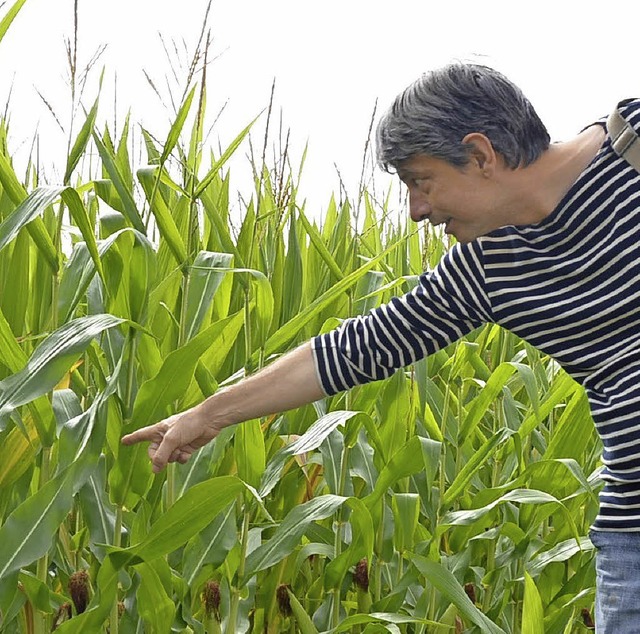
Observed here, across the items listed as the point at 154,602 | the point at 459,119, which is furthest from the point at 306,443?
the point at 459,119

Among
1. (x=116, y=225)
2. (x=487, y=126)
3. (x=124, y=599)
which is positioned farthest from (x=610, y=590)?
(x=116, y=225)

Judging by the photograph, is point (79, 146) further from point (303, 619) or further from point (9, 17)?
point (303, 619)

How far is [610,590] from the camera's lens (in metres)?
1.72

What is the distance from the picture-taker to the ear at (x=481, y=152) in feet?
5.35

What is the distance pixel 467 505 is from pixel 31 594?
1.12 metres

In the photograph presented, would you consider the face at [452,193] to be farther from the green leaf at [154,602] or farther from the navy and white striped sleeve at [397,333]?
the green leaf at [154,602]

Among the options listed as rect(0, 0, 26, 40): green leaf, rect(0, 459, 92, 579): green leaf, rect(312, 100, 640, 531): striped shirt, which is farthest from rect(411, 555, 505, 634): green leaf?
rect(0, 0, 26, 40): green leaf

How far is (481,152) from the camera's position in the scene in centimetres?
164

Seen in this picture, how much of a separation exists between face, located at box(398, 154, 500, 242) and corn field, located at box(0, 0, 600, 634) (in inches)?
13.3

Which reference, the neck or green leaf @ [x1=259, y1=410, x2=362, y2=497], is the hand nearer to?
green leaf @ [x1=259, y1=410, x2=362, y2=497]

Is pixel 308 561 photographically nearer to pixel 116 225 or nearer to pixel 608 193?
pixel 116 225

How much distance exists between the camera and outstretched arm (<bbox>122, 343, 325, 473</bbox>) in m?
1.75

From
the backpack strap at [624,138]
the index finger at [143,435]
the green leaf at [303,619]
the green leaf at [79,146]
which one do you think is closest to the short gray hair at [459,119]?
the backpack strap at [624,138]

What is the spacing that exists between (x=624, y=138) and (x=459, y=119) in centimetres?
25
